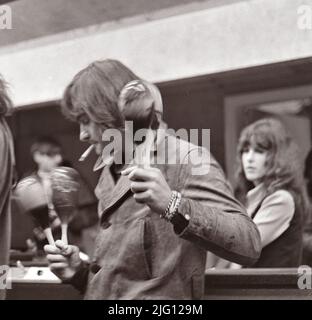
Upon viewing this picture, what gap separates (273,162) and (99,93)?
73 cm

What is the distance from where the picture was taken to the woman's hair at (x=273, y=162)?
1898 mm

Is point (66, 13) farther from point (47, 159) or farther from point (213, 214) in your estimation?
point (213, 214)

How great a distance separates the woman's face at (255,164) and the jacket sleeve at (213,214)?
2.25 ft

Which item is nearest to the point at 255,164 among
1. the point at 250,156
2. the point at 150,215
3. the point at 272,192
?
the point at 250,156

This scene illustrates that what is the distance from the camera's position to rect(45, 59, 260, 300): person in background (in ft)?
3.82

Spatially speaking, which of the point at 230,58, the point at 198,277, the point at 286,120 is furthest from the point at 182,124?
the point at 286,120

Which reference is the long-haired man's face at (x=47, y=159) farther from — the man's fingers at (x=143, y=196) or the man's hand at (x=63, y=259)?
the man's fingers at (x=143, y=196)

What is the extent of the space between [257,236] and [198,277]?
17cm

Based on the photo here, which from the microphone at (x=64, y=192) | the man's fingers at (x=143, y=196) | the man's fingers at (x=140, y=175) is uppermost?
the microphone at (x=64, y=192)

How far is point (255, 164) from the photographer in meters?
2.02

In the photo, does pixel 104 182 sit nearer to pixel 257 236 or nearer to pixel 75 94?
pixel 75 94

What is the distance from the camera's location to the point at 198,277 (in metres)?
1.30

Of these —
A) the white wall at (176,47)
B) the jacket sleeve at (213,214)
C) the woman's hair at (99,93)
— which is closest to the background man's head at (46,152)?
the white wall at (176,47)


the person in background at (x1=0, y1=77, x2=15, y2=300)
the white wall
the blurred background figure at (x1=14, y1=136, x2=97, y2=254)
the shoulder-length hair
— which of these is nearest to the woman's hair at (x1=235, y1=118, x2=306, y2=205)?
the white wall
